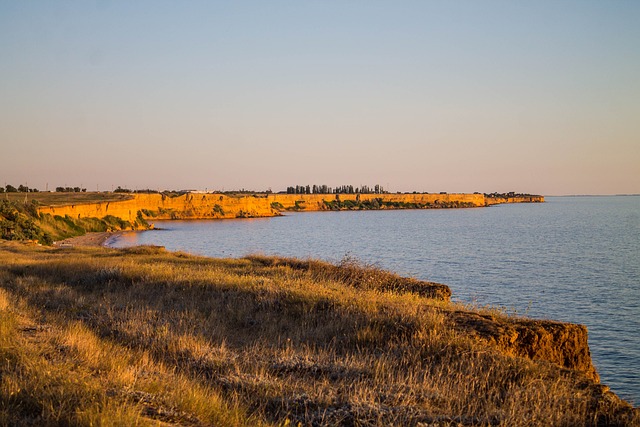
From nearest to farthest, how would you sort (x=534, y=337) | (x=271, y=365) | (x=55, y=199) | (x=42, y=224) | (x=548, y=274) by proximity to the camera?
(x=271, y=365)
(x=534, y=337)
(x=548, y=274)
(x=42, y=224)
(x=55, y=199)

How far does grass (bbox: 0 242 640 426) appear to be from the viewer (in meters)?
5.50

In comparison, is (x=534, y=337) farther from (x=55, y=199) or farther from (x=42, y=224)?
(x=55, y=199)

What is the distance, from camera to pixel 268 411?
595cm

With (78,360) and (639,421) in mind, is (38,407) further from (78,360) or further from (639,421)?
(639,421)

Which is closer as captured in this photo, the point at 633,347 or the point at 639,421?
the point at 639,421

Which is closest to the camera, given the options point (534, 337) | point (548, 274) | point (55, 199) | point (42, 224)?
point (534, 337)

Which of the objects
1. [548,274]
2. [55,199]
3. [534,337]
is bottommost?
[548,274]

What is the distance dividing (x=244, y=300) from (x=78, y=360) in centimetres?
562

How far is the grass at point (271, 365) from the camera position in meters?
5.50

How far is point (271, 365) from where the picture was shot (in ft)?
25.0

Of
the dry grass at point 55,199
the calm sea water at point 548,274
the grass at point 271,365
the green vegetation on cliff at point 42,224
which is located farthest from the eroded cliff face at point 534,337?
the dry grass at point 55,199

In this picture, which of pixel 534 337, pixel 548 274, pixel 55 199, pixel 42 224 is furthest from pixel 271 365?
pixel 55 199

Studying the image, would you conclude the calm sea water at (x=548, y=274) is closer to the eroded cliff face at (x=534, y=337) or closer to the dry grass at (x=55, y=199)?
the eroded cliff face at (x=534, y=337)

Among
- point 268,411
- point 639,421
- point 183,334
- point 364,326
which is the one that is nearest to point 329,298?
point 364,326
